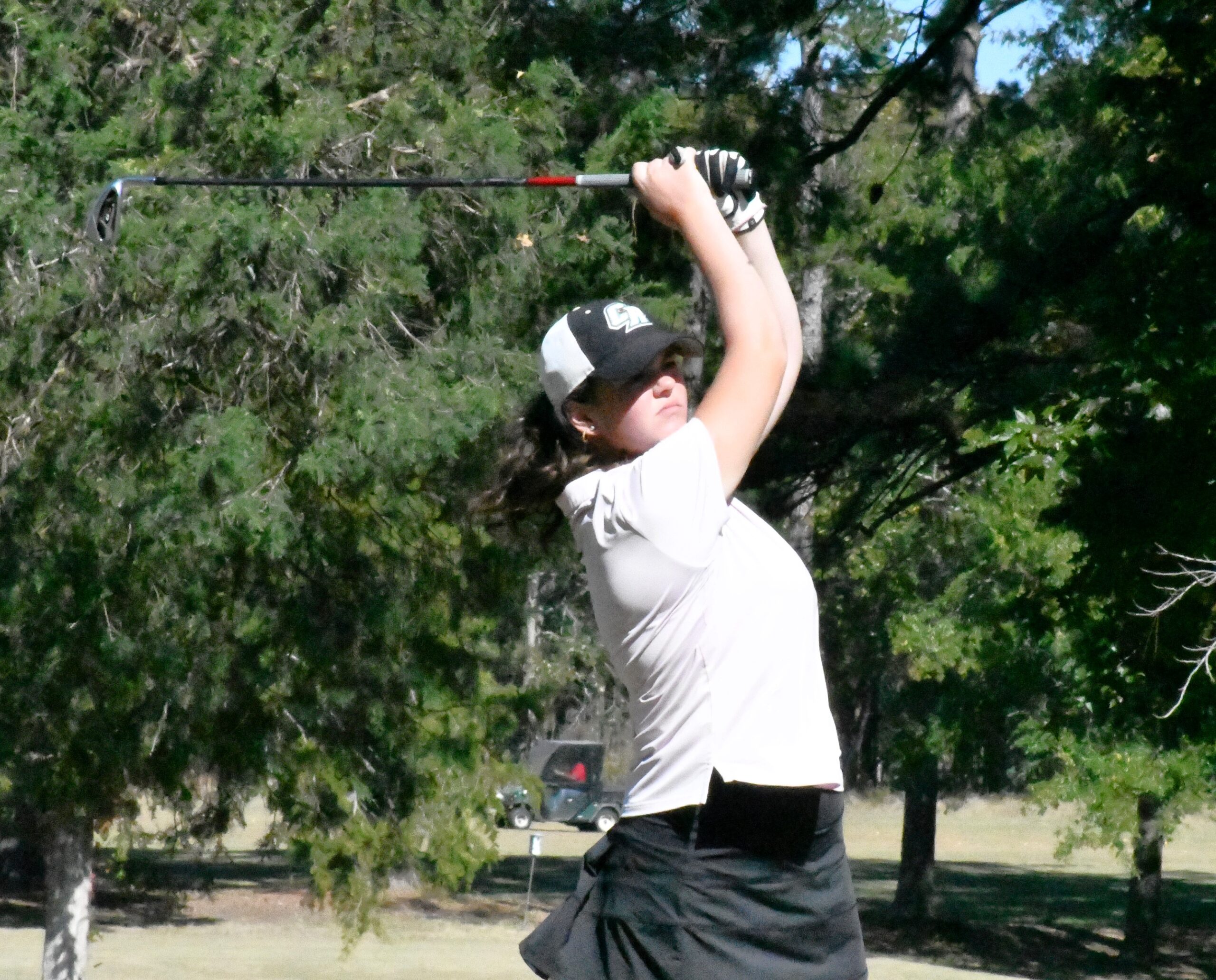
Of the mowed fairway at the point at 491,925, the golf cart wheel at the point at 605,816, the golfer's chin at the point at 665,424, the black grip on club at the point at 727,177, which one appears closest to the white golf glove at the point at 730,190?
the black grip on club at the point at 727,177

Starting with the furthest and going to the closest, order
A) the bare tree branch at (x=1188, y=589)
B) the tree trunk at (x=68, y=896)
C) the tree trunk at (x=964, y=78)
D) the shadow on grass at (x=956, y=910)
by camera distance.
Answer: the shadow on grass at (x=956, y=910) < the tree trunk at (x=68, y=896) < the tree trunk at (x=964, y=78) < the bare tree branch at (x=1188, y=589)

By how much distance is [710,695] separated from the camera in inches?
88.4

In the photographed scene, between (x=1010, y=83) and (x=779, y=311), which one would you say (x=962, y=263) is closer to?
(x=1010, y=83)

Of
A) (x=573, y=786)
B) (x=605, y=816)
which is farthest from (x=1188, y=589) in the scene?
(x=605, y=816)

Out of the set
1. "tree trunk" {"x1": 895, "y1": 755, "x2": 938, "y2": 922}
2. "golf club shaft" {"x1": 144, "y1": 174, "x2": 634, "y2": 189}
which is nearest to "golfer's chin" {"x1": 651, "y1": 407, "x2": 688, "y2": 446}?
"golf club shaft" {"x1": 144, "y1": 174, "x2": 634, "y2": 189}

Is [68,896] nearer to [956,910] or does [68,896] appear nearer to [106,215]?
[106,215]

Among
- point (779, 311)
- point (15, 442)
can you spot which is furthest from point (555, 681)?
point (779, 311)

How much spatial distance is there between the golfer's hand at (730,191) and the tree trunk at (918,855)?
24846mm

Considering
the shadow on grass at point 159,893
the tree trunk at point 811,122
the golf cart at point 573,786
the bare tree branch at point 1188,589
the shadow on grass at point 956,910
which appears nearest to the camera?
the bare tree branch at point 1188,589

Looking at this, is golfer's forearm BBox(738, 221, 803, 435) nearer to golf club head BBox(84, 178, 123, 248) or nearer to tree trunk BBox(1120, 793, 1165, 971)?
golf club head BBox(84, 178, 123, 248)

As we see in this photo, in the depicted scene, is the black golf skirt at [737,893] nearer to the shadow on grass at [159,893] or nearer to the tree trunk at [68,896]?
the tree trunk at [68,896]

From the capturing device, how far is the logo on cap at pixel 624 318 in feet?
7.89

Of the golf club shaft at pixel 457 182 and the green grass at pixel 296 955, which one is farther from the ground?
the golf club shaft at pixel 457 182

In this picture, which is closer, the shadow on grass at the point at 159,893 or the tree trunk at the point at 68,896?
the tree trunk at the point at 68,896
